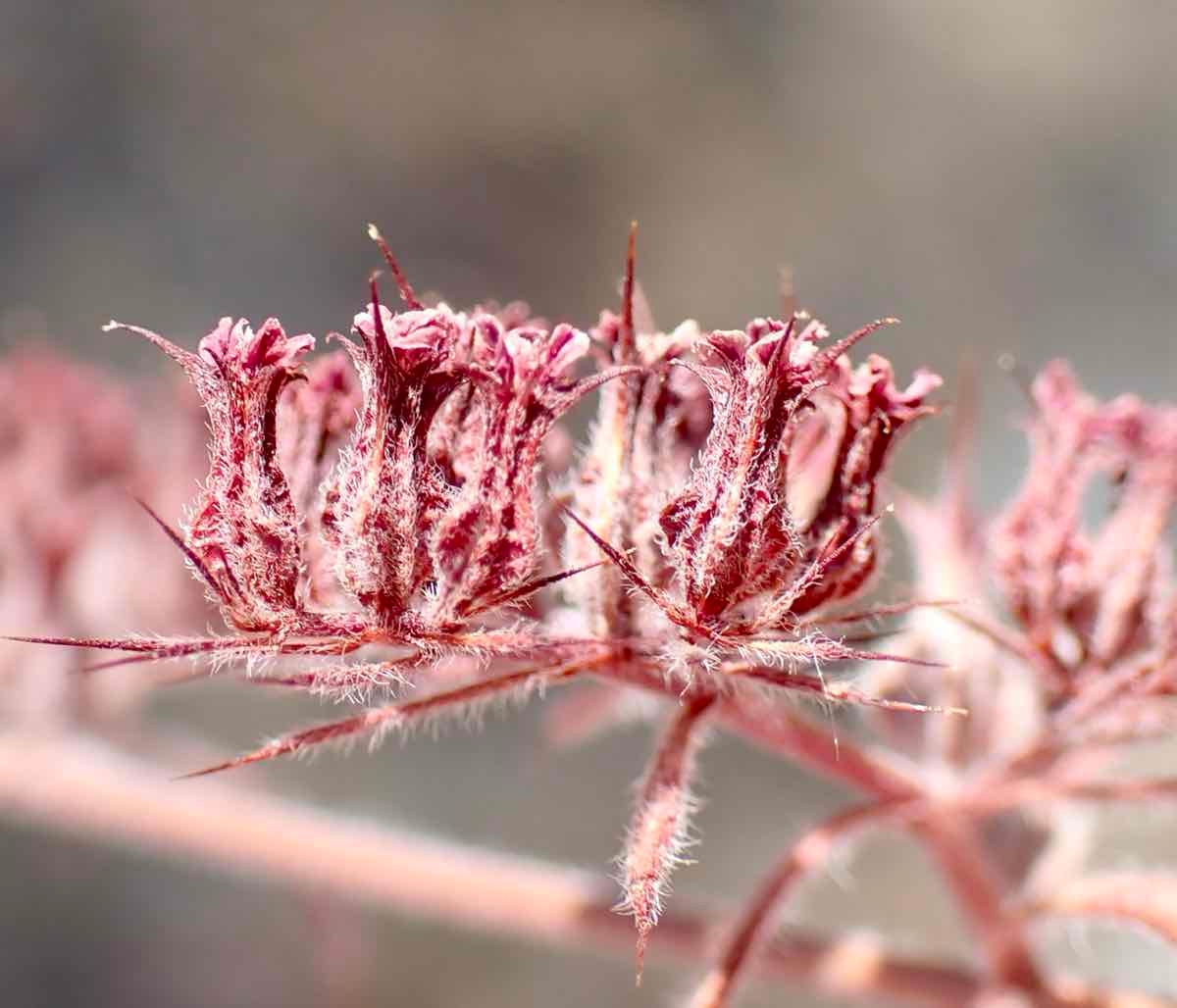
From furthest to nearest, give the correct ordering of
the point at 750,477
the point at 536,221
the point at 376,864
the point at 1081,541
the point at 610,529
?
the point at 536,221 < the point at 376,864 < the point at 1081,541 < the point at 610,529 < the point at 750,477

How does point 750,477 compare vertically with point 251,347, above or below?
below

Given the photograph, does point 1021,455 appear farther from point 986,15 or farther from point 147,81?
point 147,81

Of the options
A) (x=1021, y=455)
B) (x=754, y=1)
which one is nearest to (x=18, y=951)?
(x=1021, y=455)

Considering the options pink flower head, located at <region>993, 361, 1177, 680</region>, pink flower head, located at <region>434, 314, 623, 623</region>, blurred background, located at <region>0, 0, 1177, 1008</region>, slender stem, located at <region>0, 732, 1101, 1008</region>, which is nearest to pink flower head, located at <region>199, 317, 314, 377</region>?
pink flower head, located at <region>434, 314, 623, 623</region>

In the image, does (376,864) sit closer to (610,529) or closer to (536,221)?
(610,529)

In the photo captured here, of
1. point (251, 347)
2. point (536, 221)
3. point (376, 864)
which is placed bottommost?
point (376, 864)

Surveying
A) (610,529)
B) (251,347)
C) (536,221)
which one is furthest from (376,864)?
(536,221)
